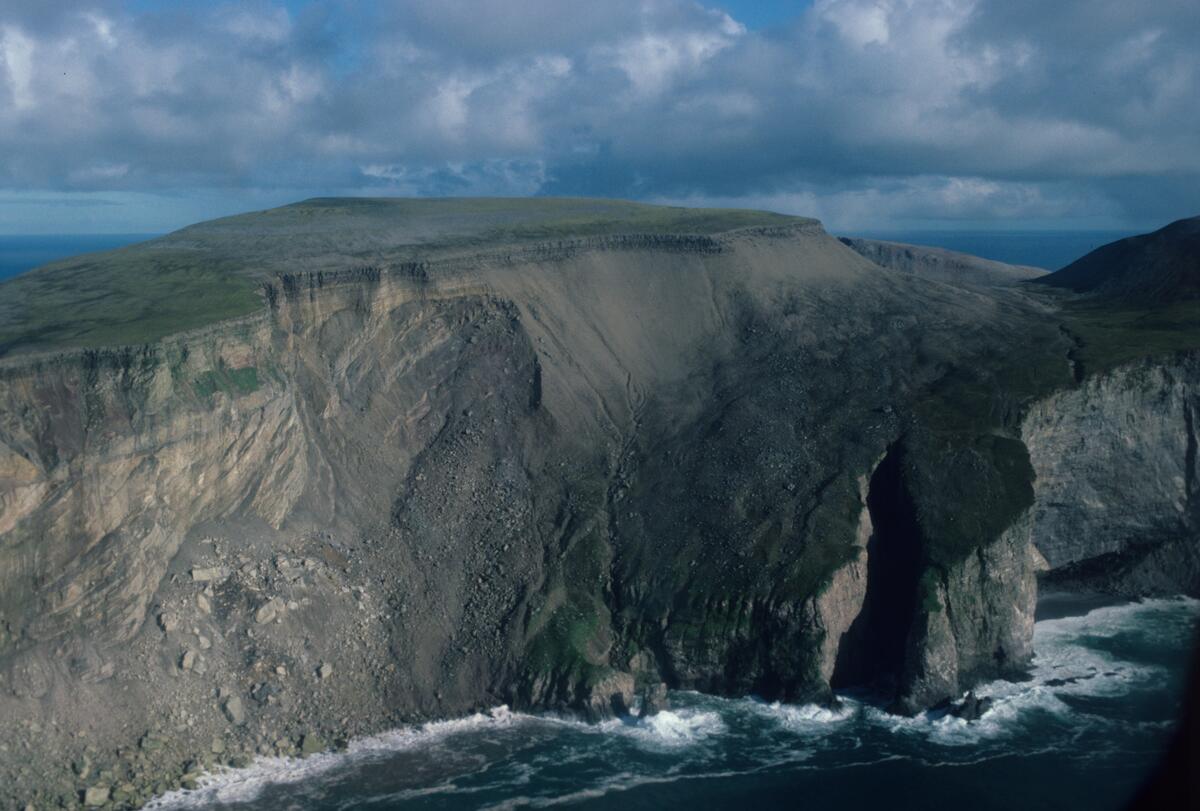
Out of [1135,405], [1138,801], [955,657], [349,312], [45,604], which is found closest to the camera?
[1138,801]

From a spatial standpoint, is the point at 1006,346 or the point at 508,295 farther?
the point at 508,295

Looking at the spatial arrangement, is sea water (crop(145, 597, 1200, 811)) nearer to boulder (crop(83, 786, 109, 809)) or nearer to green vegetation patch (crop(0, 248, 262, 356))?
boulder (crop(83, 786, 109, 809))

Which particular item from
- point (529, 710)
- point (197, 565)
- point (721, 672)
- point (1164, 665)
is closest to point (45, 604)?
point (197, 565)

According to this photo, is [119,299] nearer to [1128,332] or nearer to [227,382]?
[227,382]

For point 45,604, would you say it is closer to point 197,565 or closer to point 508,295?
point 197,565

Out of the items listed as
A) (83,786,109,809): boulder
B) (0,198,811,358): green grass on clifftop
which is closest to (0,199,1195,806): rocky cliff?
(83,786,109,809): boulder

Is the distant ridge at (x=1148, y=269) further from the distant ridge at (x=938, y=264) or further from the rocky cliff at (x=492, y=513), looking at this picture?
the distant ridge at (x=938, y=264)

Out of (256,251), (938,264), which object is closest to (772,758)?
(256,251)

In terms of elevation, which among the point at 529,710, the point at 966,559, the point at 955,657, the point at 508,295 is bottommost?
the point at 529,710
